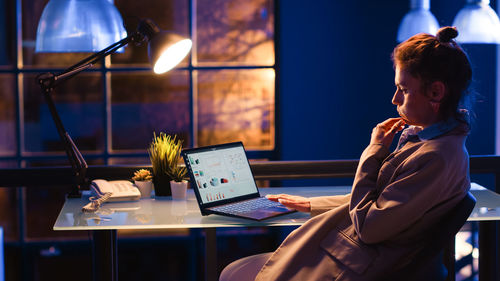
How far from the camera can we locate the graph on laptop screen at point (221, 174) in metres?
2.44

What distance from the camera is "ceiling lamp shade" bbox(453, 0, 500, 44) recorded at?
303cm

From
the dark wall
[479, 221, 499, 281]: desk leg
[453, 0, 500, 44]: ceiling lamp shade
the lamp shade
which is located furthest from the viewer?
the dark wall

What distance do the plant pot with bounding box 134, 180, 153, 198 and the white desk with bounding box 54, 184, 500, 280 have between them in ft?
0.26

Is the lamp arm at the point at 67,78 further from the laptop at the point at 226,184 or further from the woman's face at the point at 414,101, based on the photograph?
the woman's face at the point at 414,101

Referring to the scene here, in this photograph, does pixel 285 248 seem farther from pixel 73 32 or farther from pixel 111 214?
pixel 73 32

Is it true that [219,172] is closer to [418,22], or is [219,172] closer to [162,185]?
[162,185]

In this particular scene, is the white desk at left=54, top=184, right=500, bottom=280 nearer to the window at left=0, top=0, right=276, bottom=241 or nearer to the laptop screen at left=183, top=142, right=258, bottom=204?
the laptop screen at left=183, top=142, right=258, bottom=204

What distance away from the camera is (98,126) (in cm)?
456

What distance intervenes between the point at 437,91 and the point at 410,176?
0.26 metres

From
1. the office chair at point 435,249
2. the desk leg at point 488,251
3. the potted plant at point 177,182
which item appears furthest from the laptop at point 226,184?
the desk leg at point 488,251

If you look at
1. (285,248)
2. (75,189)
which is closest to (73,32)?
(75,189)

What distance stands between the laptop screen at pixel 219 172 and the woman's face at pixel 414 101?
100cm

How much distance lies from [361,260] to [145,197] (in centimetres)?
134

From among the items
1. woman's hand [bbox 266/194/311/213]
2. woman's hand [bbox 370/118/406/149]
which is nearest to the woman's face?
woman's hand [bbox 370/118/406/149]
